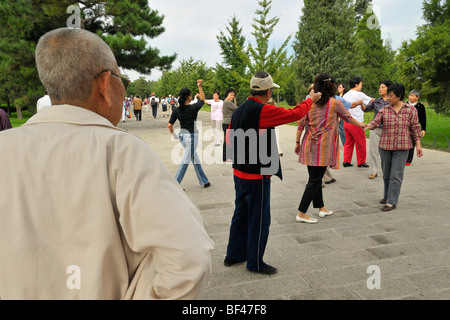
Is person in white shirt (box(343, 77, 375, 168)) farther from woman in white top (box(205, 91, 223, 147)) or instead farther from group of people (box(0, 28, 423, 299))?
group of people (box(0, 28, 423, 299))

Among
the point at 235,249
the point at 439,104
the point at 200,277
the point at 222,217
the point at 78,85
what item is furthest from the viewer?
the point at 439,104

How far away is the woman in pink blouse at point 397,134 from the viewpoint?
17.0 ft

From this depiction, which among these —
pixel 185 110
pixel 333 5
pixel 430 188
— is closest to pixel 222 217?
pixel 185 110

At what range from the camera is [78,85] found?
1.16m

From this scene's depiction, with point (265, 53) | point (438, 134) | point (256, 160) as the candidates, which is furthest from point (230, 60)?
point (256, 160)

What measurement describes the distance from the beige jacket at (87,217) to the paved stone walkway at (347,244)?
2153mm

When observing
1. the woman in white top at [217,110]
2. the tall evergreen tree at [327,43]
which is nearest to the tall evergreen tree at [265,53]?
the tall evergreen tree at [327,43]

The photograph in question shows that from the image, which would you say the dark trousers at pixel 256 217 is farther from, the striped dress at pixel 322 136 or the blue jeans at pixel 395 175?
the blue jeans at pixel 395 175

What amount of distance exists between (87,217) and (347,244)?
3593mm

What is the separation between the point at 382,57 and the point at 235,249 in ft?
128

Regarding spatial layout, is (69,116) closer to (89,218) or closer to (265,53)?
(89,218)
